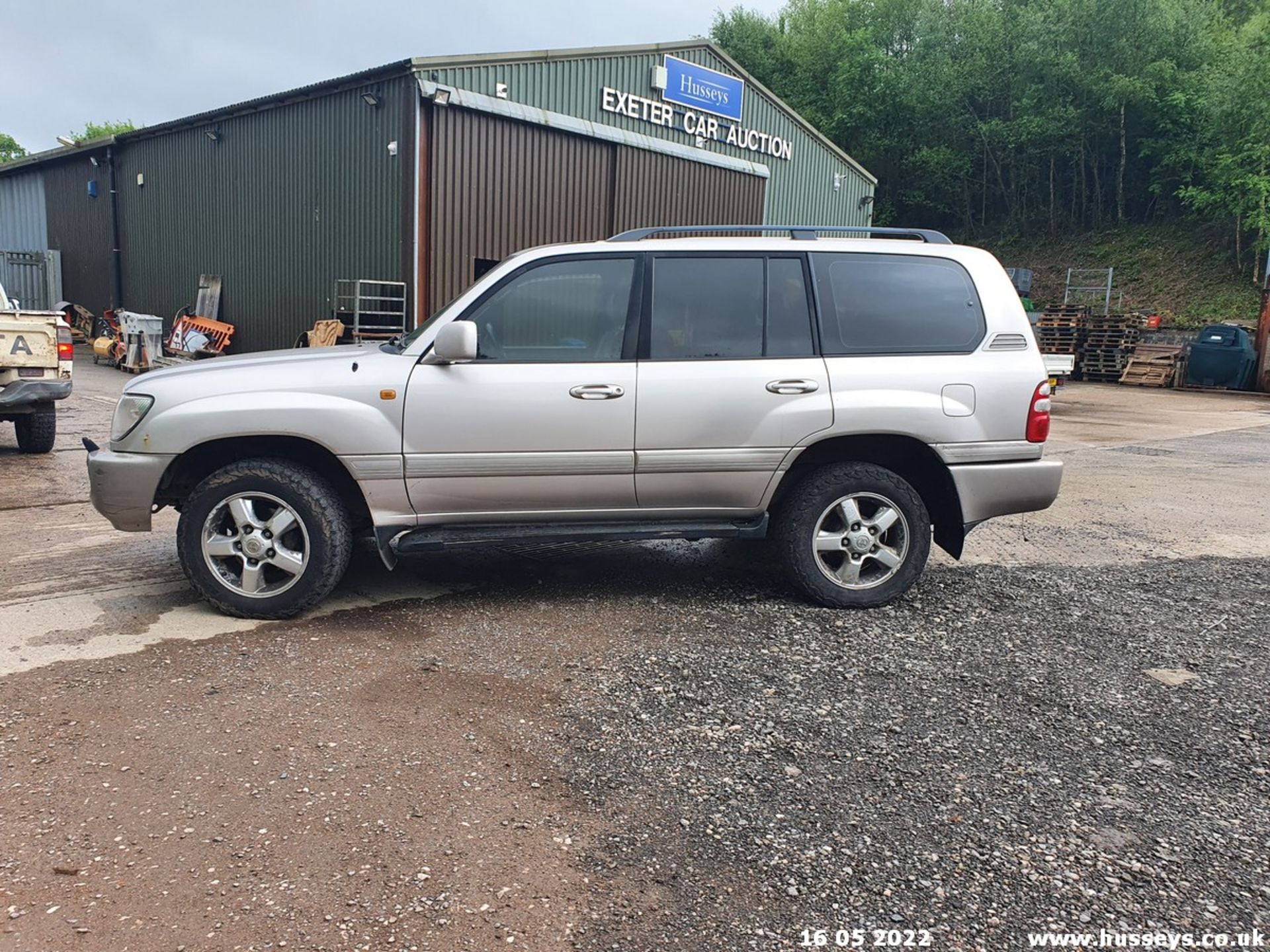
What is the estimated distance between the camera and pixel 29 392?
26.7ft

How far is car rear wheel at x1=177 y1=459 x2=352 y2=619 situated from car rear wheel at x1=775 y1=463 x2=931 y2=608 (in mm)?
2287

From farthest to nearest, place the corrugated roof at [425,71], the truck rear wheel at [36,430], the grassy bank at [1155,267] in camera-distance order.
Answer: the grassy bank at [1155,267] < the corrugated roof at [425,71] < the truck rear wheel at [36,430]

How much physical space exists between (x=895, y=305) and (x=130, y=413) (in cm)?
382

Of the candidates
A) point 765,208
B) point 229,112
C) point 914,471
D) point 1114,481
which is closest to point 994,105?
point 765,208

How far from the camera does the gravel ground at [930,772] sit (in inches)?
95.3

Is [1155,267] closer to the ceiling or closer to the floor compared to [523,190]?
closer to the ceiling

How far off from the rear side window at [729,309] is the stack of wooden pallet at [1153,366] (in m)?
23.4

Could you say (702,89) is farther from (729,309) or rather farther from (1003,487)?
(1003,487)

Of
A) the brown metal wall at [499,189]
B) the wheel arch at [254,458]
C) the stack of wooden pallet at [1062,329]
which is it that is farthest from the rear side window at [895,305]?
the stack of wooden pallet at [1062,329]

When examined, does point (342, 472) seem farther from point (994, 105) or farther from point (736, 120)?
point (994, 105)

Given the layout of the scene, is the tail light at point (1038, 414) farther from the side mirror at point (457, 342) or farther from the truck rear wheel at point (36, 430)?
the truck rear wheel at point (36, 430)

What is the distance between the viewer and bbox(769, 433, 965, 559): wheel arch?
4.81 meters

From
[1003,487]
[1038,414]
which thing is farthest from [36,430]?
[1038,414]

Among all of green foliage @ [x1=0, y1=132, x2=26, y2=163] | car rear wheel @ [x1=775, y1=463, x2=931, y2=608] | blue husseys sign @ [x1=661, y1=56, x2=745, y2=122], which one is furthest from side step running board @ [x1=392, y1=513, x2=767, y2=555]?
green foliage @ [x1=0, y1=132, x2=26, y2=163]
